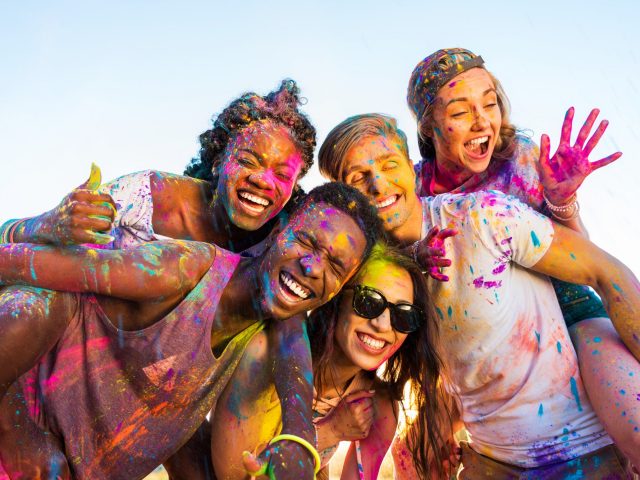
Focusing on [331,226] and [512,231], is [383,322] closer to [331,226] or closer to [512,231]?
[331,226]

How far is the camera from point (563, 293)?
381 centimetres

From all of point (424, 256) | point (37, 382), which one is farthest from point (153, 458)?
point (424, 256)

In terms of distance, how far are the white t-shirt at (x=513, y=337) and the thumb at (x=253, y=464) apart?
1.41 m

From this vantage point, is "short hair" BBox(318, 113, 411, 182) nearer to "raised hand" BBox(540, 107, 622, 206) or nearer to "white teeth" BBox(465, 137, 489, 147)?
"white teeth" BBox(465, 137, 489, 147)

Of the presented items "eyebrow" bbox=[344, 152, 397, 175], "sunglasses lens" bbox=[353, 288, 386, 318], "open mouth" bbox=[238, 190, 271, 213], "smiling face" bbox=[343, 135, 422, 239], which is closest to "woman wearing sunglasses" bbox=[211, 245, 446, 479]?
"sunglasses lens" bbox=[353, 288, 386, 318]

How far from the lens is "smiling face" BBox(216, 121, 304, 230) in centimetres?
357

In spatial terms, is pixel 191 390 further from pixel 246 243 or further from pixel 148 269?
pixel 246 243

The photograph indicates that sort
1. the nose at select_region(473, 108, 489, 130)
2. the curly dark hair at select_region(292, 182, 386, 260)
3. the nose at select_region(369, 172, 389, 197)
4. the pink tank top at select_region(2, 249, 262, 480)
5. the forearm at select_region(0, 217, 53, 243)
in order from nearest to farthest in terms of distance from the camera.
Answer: the forearm at select_region(0, 217, 53, 243)
the pink tank top at select_region(2, 249, 262, 480)
the curly dark hair at select_region(292, 182, 386, 260)
the nose at select_region(369, 172, 389, 197)
the nose at select_region(473, 108, 489, 130)

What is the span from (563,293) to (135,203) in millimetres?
2263

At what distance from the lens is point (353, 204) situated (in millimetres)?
3369

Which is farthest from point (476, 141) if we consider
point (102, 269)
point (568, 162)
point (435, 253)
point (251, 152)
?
point (102, 269)

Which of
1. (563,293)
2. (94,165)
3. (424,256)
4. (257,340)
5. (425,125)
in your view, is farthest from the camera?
(425,125)

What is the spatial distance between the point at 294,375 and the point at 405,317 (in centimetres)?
74

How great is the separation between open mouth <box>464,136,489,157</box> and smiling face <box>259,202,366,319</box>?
43.6 inches
